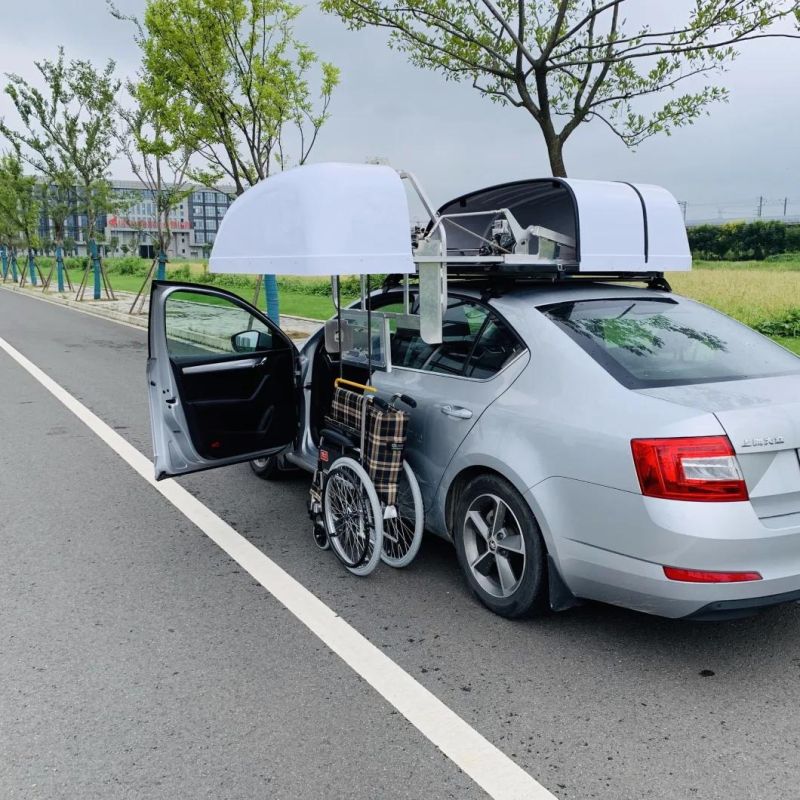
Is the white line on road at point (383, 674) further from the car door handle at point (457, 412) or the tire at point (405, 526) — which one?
the car door handle at point (457, 412)

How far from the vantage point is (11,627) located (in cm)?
363

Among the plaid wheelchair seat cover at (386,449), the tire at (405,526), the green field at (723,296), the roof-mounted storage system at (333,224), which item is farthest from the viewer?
the green field at (723,296)

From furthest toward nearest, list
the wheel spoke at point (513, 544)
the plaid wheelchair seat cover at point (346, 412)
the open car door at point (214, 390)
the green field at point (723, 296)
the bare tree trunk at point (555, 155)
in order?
the green field at point (723, 296) < the bare tree trunk at point (555, 155) < the open car door at point (214, 390) < the plaid wheelchair seat cover at point (346, 412) < the wheel spoke at point (513, 544)

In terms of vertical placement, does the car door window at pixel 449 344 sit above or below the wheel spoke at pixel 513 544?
above

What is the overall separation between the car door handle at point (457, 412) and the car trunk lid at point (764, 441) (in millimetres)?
911

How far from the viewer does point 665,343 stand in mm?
3584

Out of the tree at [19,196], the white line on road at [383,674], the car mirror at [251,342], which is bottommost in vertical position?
the white line on road at [383,674]

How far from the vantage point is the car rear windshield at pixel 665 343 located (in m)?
3.35

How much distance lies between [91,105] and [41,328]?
1108cm

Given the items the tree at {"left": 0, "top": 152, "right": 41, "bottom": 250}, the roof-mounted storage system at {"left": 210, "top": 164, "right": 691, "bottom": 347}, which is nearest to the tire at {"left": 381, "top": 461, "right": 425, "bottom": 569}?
the roof-mounted storage system at {"left": 210, "top": 164, "right": 691, "bottom": 347}

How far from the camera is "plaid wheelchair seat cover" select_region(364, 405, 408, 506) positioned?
3.84 m

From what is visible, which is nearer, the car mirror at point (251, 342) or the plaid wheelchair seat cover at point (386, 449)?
the plaid wheelchair seat cover at point (386, 449)

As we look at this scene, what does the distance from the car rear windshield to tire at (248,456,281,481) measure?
287 cm

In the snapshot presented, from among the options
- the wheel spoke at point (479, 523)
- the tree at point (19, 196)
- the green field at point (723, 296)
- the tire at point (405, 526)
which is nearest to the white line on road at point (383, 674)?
the tire at point (405, 526)
